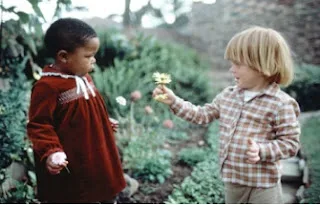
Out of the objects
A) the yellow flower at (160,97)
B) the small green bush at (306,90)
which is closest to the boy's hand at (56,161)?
the yellow flower at (160,97)

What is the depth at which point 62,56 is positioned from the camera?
1.90 metres

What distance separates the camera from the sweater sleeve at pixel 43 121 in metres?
1.83

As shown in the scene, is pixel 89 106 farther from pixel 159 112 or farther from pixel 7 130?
pixel 159 112

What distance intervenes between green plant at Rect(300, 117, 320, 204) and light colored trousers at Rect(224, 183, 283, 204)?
90 centimetres

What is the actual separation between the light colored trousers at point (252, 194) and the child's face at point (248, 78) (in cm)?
48

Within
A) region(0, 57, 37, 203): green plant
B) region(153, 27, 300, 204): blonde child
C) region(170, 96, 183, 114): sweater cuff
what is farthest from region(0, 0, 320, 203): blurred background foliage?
region(170, 96, 183, 114): sweater cuff

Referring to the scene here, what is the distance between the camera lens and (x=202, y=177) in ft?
10.5

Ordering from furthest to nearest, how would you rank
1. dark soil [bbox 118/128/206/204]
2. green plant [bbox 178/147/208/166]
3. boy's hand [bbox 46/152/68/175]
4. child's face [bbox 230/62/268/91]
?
green plant [bbox 178/147/208/166] → dark soil [bbox 118/128/206/204] → child's face [bbox 230/62/268/91] → boy's hand [bbox 46/152/68/175]

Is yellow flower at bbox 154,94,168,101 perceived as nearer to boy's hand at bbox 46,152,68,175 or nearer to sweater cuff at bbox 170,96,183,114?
sweater cuff at bbox 170,96,183,114

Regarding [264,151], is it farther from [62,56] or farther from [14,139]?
[14,139]

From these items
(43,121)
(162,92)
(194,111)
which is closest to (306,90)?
(194,111)

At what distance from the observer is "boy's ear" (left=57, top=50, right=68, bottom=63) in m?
1.89

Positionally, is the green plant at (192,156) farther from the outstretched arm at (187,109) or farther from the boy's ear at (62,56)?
the boy's ear at (62,56)

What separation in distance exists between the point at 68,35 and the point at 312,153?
2721mm
